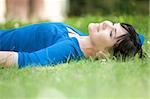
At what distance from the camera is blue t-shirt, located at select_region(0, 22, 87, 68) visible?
3.95m

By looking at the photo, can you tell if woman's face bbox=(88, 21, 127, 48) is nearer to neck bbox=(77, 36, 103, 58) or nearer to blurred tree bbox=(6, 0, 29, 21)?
neck bbox=(77, 36, 103, 58)

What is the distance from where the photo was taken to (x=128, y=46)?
13.6 ft

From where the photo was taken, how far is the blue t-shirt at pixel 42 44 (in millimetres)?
3951

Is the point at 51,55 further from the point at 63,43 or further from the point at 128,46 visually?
the point at 128,46

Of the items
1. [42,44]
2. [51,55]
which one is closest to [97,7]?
[42,44]

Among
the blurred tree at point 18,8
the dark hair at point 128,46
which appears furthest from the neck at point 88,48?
the blurred tree at point 18,8

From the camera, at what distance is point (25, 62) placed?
3912mm

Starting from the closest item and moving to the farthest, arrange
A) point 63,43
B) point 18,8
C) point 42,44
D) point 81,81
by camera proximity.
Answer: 1. point 81,81
2. point 63,43
3. point 42,44
4. point 18,8

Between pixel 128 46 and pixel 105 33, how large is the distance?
0.65 feet

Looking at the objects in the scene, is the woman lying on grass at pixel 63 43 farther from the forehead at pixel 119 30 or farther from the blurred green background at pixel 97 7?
the blurred green background at pixel 97 7

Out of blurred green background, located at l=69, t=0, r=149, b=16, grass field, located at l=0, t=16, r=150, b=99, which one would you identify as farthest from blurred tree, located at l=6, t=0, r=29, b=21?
grass field, located at l=0, t=16, r=150, b=99

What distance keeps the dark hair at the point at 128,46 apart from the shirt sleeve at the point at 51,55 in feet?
1.02

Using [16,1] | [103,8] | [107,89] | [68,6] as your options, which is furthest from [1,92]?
[68,6]

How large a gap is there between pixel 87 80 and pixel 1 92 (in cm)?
50
